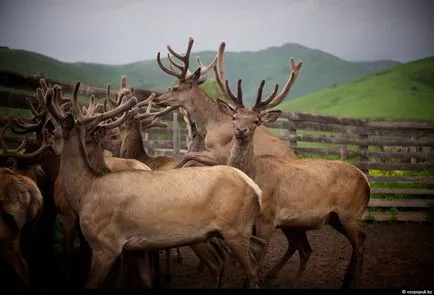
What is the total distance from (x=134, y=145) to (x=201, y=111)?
1.28 meters

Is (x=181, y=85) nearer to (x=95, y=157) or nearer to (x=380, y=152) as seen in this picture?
(x=95, y=157)

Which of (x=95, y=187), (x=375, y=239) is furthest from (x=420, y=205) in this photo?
(x=95, y=187)

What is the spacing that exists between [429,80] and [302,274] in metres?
18.2

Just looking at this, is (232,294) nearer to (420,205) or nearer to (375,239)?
(375,239)

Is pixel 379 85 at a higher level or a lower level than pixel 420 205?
higher

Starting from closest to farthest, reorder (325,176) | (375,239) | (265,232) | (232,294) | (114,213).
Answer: (114,213)
(232,294)
(265,232)
(325,176)
(375,239)

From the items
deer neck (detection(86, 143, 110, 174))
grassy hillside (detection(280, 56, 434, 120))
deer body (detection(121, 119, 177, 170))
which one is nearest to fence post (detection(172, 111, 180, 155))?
deer body (detection(121, 119, 177, 170))

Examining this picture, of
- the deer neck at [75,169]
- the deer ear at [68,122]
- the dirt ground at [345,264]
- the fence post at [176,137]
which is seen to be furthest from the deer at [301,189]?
the fence post at [176,137]

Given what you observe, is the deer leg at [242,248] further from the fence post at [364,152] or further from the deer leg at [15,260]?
the fence post at [364,152]

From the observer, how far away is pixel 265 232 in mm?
6090

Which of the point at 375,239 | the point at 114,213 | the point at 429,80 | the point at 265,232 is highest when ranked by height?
the point at 429,80

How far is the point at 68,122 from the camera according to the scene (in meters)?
5.06

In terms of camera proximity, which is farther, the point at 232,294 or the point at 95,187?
the point at 232,294

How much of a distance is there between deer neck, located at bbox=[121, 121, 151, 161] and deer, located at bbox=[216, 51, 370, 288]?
1.77 meters
